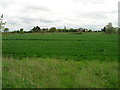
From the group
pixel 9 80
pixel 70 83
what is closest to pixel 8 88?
pixel 9 80

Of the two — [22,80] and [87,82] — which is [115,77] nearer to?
[87,82]

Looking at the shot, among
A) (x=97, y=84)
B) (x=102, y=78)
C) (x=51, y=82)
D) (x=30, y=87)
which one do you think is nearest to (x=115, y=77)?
(x=102, y=78)

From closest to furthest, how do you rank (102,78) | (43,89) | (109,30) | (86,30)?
(43,89) < (102,78) < (109,30) < (86,30)

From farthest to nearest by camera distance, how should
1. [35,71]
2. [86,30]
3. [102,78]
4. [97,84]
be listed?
[86,30] < [35,71] < [102,78] < [97,84]

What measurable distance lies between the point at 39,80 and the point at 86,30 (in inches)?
5070

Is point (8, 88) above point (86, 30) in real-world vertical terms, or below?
below

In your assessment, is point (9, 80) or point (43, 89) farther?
point (9, 80)

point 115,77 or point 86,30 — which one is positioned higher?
point 86,30

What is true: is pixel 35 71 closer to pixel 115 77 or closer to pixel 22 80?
pixel 22 80

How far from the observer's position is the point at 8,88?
4.34 m

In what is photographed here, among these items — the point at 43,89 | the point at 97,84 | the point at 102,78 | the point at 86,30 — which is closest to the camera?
the point at 43,89

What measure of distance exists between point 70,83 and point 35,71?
195 centimetres

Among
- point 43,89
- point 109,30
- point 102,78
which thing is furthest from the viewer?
point 109,30

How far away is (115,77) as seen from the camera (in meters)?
5.32
